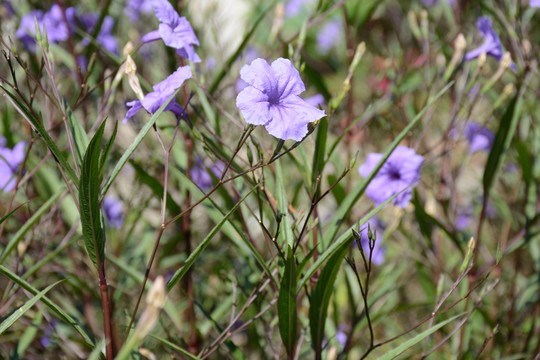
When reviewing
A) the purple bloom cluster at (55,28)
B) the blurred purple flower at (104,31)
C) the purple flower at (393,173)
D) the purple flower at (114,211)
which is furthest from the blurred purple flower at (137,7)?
the purple flower at (393,173)

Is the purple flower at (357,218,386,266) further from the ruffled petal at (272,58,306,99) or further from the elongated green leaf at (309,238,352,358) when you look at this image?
the ruffled petal at (272,58,306,99)

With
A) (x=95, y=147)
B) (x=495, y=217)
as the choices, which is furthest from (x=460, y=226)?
(x=95, y=147)

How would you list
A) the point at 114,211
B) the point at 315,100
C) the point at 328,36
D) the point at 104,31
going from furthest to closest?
the point at 328,36 → the point at 114,211 → the point at 104,31 → the point at 315,100

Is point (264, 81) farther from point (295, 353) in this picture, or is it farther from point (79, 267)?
point (79, 267)

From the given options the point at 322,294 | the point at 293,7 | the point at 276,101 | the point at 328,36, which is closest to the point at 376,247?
the point at 322,294

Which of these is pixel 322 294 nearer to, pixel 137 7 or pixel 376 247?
pixel 376 247

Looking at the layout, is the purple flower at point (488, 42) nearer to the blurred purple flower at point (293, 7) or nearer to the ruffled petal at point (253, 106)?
the ruffled petal at point (253, 106)
